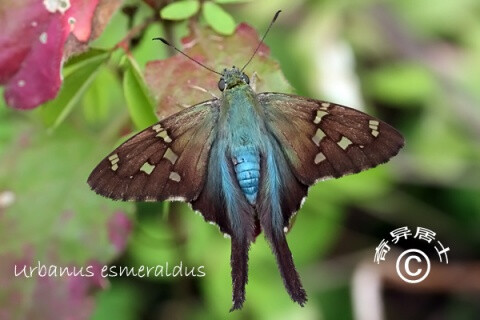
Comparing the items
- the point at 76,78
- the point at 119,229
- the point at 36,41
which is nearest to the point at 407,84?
the point at 119,229

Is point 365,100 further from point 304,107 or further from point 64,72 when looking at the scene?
point 64,72

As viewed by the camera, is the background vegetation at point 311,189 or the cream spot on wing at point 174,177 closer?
the cream spot on wing at point 174,177

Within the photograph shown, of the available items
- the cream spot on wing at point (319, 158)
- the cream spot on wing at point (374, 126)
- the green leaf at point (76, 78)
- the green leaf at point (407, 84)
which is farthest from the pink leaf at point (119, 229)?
the green leaf at point (407, 84)

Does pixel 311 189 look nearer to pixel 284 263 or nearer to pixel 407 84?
pixel 407 84

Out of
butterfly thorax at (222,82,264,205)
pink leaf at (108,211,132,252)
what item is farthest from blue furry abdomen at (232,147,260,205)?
pink leaf at (108,211,132,252)

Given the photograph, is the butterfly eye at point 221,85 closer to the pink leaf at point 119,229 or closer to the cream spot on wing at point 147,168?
the cream spot on wing at point 147,168
